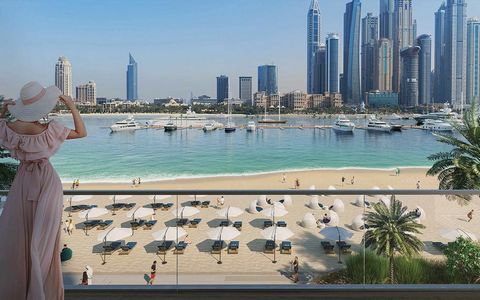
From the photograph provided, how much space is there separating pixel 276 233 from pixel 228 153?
49176 mm

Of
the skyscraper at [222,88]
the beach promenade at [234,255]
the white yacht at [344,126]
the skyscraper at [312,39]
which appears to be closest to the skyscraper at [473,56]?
the white yacht at [344,126]

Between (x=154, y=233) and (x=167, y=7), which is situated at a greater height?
(x=167, y=7)

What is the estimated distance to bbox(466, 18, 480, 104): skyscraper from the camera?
91.2 m

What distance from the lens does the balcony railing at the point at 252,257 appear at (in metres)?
2.57

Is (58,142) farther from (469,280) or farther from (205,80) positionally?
(205,80)

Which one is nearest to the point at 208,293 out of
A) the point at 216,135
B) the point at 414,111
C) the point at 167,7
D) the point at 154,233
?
the point at 154,233

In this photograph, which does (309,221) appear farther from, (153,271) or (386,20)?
(386,20)

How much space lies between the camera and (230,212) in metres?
2.99

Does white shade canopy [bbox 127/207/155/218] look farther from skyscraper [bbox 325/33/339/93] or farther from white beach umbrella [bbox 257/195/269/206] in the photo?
skyscraper [bbox 325/33/339/93]

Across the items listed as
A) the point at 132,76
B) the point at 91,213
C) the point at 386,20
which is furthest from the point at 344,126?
the point at 386,20

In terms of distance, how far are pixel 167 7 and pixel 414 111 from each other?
6328cm

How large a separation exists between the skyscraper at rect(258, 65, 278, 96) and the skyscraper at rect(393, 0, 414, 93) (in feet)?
112

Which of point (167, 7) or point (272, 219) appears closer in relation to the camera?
point (272, 219)

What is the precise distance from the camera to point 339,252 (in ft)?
8.58
